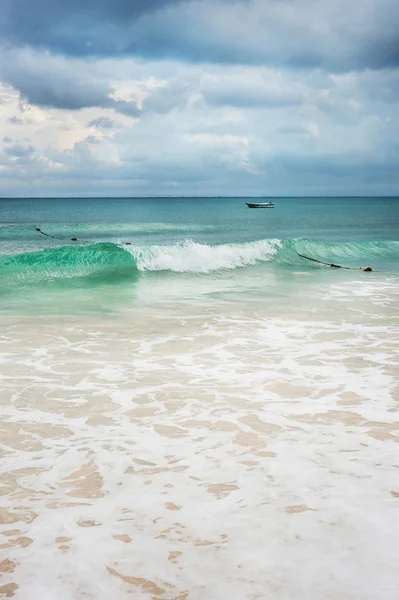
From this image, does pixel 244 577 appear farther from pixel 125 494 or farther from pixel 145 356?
pixel 145 356

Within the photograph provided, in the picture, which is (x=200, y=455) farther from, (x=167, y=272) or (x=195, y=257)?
(x=195, y=257)

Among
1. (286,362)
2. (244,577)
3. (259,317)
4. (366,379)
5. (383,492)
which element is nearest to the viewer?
(244,577)

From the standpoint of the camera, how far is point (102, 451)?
529 cm

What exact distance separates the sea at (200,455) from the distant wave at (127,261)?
6457 mm

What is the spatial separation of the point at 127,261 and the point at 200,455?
18.2m

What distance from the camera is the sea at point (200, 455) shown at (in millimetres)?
3570

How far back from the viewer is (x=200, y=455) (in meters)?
5.17

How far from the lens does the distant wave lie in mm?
18969

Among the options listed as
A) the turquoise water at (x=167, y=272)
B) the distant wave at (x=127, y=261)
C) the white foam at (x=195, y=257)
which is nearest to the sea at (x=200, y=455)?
the turquoise water at (x=167, y=272)

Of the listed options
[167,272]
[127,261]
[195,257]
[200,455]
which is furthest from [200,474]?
[127,261]

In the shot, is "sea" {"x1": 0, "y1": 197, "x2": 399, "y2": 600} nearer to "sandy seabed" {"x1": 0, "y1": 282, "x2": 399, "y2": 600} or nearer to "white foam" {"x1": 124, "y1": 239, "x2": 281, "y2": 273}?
"sandy seabed" {"x1": 0, "y1": 282, "x2": 399, "y2": 600}

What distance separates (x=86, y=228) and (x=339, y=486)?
5215cm

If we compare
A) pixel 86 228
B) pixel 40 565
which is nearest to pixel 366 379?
pixel 40 565

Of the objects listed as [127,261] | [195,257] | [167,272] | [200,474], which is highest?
[195,257]
